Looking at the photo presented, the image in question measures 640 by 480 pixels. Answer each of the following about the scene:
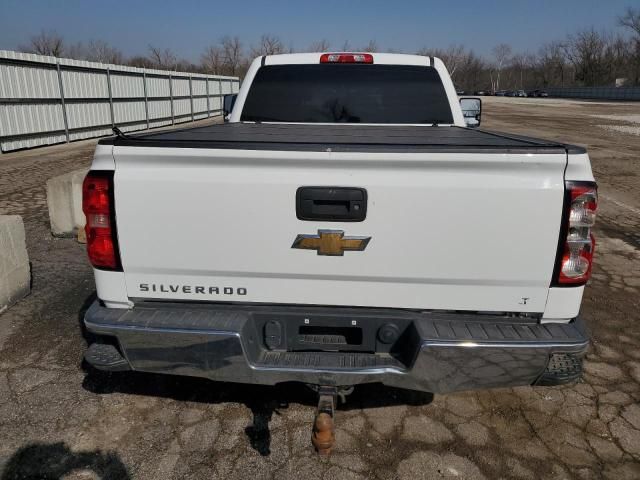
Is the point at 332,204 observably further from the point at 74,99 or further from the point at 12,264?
A: the point at 74,99

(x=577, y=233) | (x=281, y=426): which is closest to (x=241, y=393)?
(x=281, y=426)

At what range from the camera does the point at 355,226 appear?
2211 mm

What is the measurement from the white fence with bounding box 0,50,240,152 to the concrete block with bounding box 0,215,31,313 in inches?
423

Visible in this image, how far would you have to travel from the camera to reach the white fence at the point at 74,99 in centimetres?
1342

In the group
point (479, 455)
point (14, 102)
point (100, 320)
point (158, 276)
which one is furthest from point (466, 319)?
point (14, 102)

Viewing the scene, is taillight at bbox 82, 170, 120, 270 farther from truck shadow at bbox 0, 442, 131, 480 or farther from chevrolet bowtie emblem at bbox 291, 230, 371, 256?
truck shadow at bbox 0, 442, 131, 480

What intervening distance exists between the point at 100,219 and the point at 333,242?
1.11m

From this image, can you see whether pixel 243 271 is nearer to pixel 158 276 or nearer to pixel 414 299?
pixel 158 276

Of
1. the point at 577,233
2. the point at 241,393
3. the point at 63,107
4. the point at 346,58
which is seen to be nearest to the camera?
the point at 577,233

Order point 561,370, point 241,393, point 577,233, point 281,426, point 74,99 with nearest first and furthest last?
point 577,233 → point 561,370 → point 281,426 → point 241,393 → point 74,99

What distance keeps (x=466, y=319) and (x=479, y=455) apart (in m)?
0.88

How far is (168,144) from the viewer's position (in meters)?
2.21

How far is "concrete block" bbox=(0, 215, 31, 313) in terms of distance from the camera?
4.24m

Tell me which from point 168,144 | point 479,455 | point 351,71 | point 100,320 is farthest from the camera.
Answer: point 351,71
